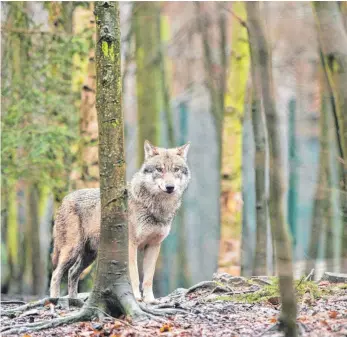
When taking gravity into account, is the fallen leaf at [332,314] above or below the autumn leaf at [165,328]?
above

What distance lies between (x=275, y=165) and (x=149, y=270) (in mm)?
4538

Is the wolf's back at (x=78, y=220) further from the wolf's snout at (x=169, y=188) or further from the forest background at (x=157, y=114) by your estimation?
the forest background at (x=157, y=114)

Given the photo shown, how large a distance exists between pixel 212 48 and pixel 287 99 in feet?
9.84

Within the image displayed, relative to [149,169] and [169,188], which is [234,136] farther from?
[169,188]

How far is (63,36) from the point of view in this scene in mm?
15227

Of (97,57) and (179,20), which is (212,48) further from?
(97,57)

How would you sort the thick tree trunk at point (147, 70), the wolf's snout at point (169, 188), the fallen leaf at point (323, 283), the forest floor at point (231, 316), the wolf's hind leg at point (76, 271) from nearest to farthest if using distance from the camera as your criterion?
the forest floor at point (231, 316) → the fallen leaf at point (323, 283) → the wolf's snout at point (169, 188) → the wolf's hind leg at point (76, 271) → the thick tree trunk at point (147, 70)

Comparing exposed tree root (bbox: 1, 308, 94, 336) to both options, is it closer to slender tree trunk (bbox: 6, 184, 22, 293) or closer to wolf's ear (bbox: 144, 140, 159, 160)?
wolf's ear (bbox: 144, 140, 159, 160)

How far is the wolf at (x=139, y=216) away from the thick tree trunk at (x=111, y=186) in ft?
6.98

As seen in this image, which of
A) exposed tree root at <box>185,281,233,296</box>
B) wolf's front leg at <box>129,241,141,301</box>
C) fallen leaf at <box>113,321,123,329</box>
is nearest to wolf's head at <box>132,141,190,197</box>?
wolf's front leg at <box>129,241,141,301</box>

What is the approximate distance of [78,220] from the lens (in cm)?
991

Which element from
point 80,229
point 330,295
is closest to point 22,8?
point 80,229

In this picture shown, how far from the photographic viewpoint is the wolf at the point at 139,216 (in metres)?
9.55

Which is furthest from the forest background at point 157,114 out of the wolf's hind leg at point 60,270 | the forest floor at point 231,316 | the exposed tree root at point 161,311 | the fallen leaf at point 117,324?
the fallen leaf at point 117,324
